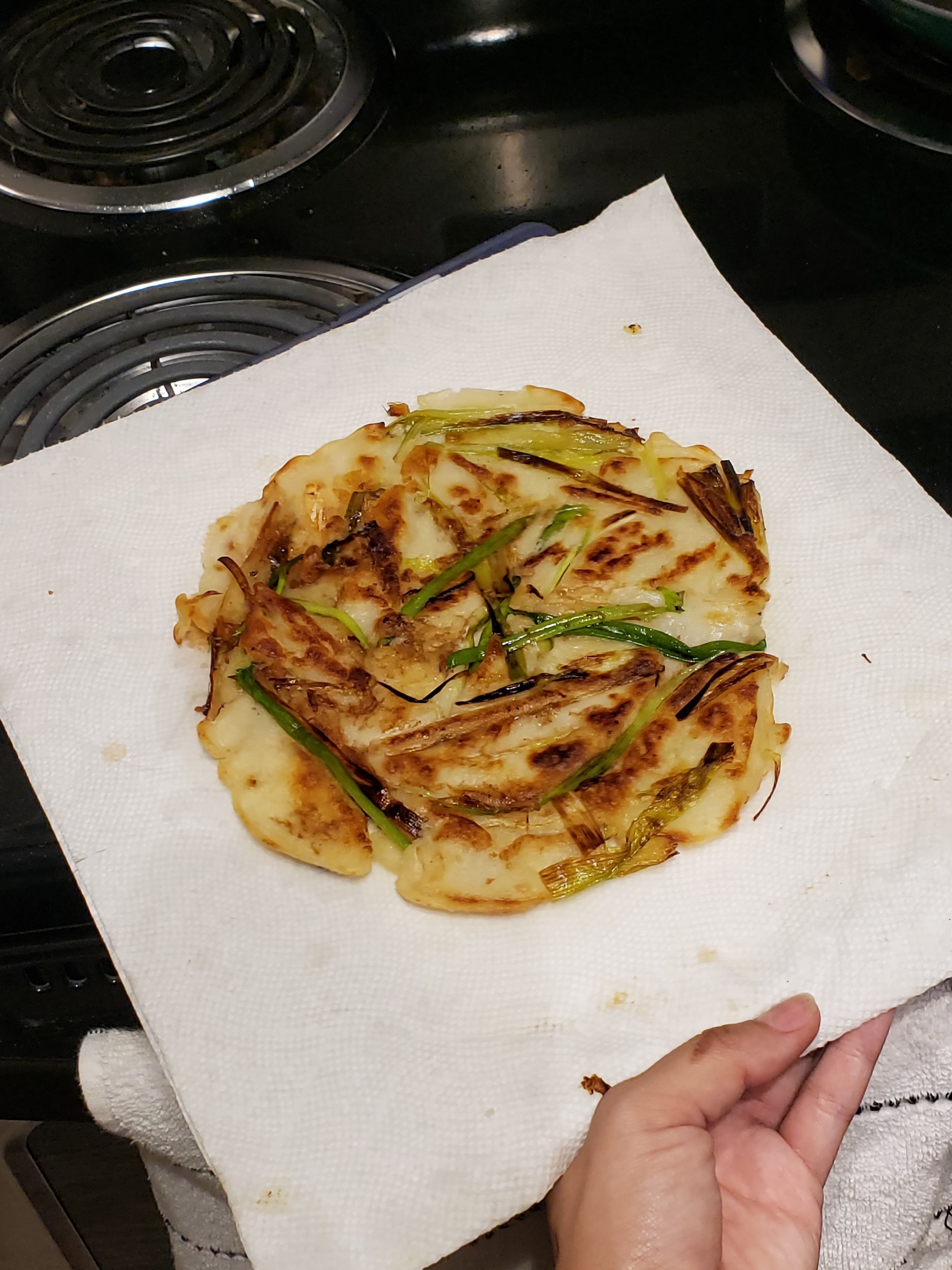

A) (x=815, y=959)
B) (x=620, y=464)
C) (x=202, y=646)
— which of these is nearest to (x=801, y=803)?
(x=815, y=959)

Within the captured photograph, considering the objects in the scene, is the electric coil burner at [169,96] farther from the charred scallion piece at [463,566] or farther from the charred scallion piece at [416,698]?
the charred scallion piece at [416,698]

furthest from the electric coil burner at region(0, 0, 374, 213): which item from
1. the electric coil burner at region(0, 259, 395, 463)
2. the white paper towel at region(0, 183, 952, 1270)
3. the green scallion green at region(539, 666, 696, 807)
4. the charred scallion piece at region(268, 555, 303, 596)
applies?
the green scallion green at region(539, 666, 696, 807)

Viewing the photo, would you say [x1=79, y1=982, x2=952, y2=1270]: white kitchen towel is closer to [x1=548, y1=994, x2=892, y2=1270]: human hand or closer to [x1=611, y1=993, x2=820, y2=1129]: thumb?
[x1=548, y1=994, x2=892, y2=1270]: human hand

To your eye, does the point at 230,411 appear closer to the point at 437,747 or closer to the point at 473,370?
the point at 473,370

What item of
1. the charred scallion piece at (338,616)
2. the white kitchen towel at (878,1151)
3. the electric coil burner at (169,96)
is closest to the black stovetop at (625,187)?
the electric coil burner at (169,96)

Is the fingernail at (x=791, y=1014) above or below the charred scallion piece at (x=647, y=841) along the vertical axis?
below

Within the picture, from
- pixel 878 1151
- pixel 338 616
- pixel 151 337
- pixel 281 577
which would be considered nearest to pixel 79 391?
pixel 151 337
